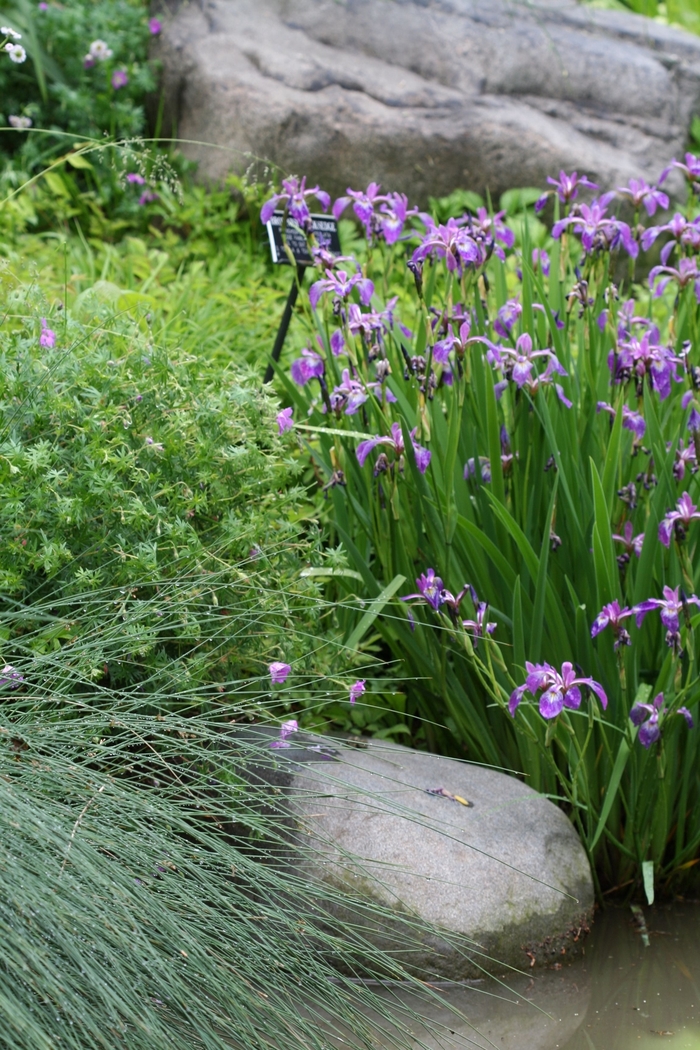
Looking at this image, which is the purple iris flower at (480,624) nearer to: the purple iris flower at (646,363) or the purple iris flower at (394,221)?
the purple iris flower at (646,363)

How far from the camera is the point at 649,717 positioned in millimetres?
2043

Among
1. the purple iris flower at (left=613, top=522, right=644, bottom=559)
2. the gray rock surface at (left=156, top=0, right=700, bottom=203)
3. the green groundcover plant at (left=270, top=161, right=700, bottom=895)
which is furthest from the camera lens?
the gray rock surface at (left=156, top=0, right=700, bottom=203)

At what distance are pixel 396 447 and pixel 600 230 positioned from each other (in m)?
0.77

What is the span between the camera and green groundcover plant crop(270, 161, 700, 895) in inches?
85.0

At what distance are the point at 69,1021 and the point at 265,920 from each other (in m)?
0.31

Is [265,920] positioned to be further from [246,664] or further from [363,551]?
[363,551]

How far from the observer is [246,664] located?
2.21 meters

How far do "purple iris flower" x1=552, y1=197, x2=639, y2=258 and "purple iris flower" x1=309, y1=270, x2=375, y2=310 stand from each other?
1.58ft

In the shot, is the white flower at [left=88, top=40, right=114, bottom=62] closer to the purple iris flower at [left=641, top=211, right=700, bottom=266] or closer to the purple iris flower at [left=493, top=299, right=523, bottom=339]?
the purple iris flower at [left=493, top=299, right=523, bottom=339]

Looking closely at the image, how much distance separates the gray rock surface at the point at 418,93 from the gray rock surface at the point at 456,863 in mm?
3621

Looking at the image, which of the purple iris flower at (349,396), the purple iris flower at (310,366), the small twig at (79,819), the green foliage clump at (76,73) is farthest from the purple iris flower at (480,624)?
the green foliage clump at (76,73)

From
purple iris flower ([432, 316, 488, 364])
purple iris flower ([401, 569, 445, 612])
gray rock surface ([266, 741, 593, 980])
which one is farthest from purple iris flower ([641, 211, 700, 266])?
gray rock surface ([266, 741, 593, 980])

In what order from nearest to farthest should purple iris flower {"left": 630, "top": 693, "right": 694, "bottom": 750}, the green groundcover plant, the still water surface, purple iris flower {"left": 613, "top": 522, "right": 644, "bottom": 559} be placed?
the still water surface < purple iris flower {"left": 630, "top": 693, "right": 694, "bottom": 750} < the green groundcover plant < purple iris flower {"left": 613, "top": 522, "right": 644, "bottom": 559}

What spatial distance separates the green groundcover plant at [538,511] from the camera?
7.08 feet
